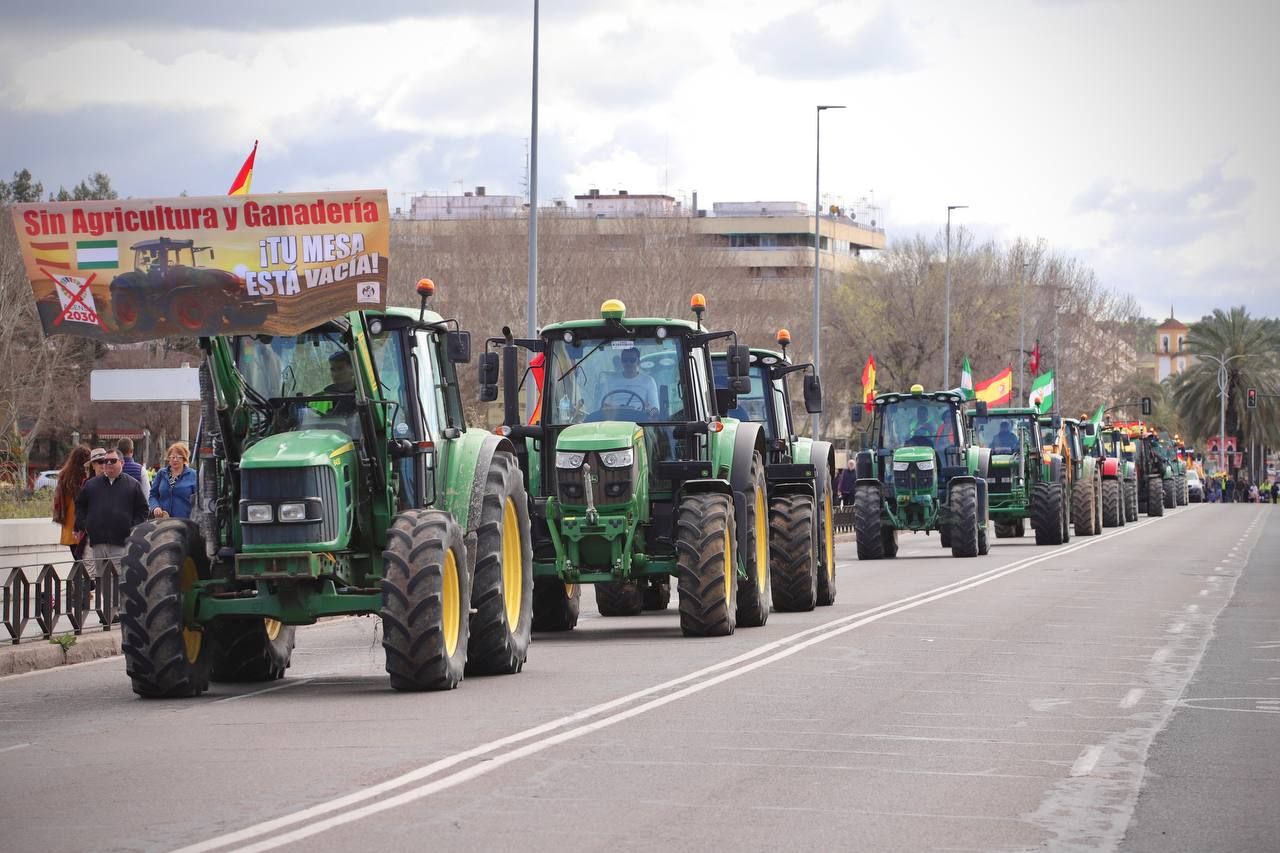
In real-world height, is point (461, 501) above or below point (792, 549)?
above

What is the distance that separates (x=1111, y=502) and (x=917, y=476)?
19.3 metres

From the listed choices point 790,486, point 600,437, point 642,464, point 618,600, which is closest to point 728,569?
point 642,464

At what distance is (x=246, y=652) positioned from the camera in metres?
15.2

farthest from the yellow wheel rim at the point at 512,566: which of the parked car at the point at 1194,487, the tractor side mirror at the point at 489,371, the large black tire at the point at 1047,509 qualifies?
the parked car at the point at 1194,487

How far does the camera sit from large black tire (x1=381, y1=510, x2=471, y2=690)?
44.0 ft

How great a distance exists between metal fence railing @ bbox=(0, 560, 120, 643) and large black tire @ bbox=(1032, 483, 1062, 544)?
80.8 feet

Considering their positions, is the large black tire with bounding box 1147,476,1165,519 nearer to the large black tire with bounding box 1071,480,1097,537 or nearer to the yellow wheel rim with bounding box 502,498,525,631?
the large black tire with bounding box 1071,480,1097,537

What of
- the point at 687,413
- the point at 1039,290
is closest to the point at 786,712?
the point at 687,413

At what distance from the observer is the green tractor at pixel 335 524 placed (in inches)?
533

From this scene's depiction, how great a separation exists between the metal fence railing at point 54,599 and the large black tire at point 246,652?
2803 mm

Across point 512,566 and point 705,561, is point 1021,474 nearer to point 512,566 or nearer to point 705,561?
point 705,561

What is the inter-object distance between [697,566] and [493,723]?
239 inches

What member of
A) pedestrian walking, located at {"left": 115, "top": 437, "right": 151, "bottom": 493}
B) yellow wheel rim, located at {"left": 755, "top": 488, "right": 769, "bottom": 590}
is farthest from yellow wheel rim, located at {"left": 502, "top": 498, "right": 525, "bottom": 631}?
pedestrian walking, located at {"left": 115, "top": 437, "right": 151, "bottom": 493}

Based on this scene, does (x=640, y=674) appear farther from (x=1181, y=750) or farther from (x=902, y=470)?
(x=902, y=470)
